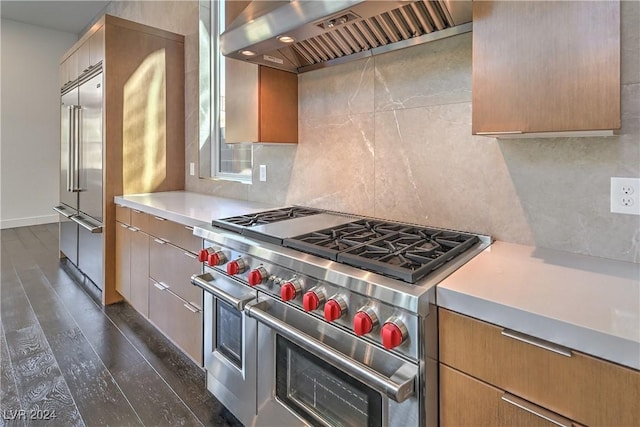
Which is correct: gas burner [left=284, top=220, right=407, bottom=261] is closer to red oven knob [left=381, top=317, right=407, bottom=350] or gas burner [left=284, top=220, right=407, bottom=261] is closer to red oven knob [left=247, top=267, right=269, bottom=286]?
red oven knob [left=247, top=267, right=269, bottom=286]

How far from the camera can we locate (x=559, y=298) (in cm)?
88

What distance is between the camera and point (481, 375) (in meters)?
0.91

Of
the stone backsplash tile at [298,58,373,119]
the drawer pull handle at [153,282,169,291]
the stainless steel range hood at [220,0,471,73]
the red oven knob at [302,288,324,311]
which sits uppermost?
the stainless steel range hood at [220,0,471,73]

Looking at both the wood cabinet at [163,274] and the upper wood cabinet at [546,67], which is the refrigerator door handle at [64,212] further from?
the upper wood cabinet at [546,67]

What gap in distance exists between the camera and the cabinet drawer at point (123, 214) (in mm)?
2758

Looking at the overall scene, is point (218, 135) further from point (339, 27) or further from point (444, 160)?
point (444, 160)

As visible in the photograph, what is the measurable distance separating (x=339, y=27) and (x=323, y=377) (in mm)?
1293

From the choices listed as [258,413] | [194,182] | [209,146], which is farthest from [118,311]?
[258,413]

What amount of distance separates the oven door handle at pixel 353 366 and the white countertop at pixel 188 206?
0.75 m

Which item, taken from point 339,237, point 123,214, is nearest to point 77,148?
point 123,214

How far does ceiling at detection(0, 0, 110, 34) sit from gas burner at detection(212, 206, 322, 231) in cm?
512

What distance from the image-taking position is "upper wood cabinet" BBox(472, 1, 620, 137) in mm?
984
